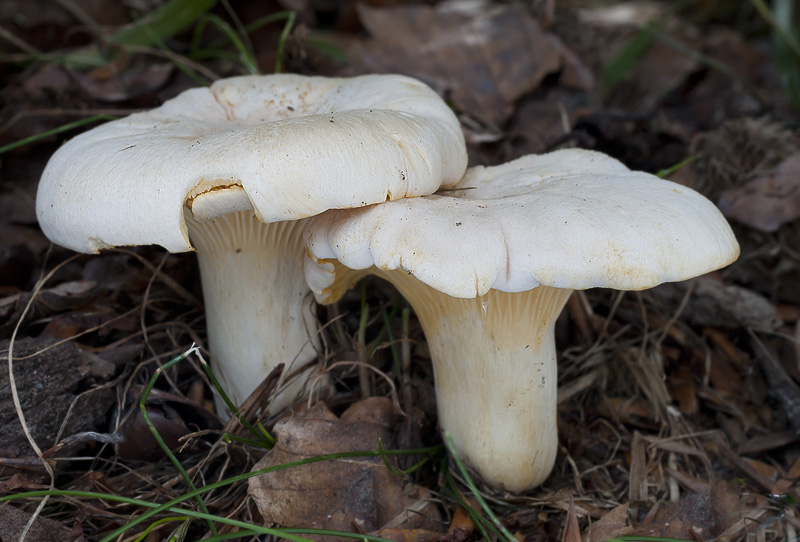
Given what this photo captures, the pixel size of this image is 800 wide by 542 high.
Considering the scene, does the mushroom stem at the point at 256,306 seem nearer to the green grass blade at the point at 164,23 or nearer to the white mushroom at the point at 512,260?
the white mushroom at the point at 512,260

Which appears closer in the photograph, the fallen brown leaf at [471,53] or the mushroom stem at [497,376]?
the mushroom stem at [497,376]

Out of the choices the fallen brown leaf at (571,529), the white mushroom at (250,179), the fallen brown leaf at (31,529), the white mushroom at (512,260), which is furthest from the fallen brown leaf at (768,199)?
the fallen brown leaf at (31,529)

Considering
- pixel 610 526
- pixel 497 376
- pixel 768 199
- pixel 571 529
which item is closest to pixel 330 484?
pixel 497 376

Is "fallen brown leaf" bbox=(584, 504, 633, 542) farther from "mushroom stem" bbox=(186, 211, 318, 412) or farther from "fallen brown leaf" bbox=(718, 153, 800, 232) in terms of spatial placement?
"fallen brown leaf" bbox=(718, 153, 800, 232)

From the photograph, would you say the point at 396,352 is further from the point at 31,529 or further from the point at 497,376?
the point at 31,529

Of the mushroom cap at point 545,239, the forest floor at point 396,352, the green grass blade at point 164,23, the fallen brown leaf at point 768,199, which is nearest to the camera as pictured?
the mushroom cap at point 545,239

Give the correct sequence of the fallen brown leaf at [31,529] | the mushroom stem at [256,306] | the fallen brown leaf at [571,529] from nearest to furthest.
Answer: the fallen brown leaf at [31,529], the fallen brown leaf at [571,529], the mushroom stem at [256,306]

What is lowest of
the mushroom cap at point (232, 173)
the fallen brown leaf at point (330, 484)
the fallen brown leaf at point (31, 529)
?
the fallen brown leaf at point (330, 484)
